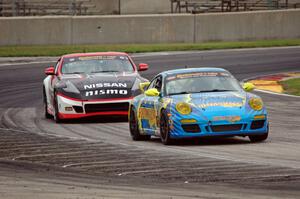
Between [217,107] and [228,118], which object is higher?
[217,107]

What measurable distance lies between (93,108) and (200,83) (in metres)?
4.66

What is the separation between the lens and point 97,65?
71.5ft

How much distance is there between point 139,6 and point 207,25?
12791mm

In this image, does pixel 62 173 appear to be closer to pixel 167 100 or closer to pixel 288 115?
pixel 167 100

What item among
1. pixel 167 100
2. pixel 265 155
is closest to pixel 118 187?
pixel 265 155

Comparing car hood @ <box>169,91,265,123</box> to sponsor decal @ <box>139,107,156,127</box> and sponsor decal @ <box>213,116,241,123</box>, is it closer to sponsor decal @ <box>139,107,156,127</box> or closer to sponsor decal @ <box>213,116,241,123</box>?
sponsor decal @ <box>213,116,241,123</box>

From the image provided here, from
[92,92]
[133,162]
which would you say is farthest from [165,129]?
[92,92]

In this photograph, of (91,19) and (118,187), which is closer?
(118,187)

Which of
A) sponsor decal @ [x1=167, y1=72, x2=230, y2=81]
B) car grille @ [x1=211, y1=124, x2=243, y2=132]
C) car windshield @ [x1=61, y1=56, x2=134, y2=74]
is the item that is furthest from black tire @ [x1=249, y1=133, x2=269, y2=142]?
car windshield @ [x1=61, y1=56, x2=134, y2=74]

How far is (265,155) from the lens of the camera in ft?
44.2

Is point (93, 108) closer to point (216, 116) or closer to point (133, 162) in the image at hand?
point (216, 116)

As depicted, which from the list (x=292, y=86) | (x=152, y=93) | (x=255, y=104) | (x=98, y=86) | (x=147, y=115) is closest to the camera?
(x=255, y=104)

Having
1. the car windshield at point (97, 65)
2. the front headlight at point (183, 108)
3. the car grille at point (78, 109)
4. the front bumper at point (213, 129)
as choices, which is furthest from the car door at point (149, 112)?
the car windshield at point (97, 65)

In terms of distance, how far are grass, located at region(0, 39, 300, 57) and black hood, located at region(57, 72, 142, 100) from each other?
18599 mm
